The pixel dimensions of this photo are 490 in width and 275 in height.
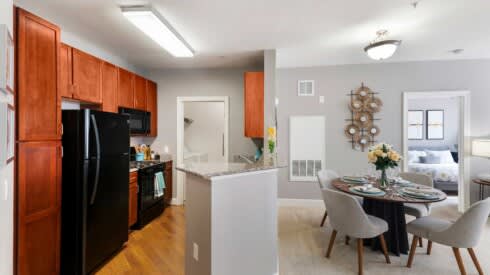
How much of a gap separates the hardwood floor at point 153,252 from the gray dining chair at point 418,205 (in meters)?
2.87

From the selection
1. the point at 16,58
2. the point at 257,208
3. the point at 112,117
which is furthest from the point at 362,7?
the point at 16,58

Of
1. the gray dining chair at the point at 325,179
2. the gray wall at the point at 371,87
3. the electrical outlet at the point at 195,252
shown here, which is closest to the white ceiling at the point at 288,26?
the gray wall at the point at 371,87

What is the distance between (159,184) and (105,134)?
159cm

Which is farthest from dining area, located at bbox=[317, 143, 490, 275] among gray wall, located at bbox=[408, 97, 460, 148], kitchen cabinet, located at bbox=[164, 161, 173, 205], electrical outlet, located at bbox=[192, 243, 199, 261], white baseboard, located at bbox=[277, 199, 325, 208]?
gray wall, located at bbox=[408, 97, 460, 148]

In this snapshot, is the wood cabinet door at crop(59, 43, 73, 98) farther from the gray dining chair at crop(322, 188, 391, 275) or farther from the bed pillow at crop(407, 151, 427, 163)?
the bed pillow at crop(407, 151, 427, 163)

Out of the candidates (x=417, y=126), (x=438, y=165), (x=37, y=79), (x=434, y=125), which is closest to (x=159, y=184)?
(x=37, y=79)

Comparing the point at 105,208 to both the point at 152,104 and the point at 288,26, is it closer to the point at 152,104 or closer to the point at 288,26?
the point at 152,104

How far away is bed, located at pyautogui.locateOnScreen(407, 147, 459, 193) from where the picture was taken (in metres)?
5.21

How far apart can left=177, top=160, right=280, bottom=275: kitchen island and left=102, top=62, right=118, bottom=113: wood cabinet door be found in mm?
1966

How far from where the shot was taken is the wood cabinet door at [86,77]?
2.83 meters

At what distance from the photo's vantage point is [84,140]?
2.30 metres

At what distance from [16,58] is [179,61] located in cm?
256

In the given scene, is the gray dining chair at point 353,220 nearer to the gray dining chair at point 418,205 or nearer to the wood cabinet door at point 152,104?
the gray dining chair at point 418,205

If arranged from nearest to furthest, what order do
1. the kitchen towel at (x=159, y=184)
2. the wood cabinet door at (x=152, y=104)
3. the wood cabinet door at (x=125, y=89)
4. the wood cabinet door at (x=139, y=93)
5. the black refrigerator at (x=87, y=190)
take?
the black refrigerator at (x=87, y=190) < the wood cabinet door at (x=125, y=89) < the kitchen towel at (x=159, y=184) < the wood cabinet door at (x=139, y=93) < the wood cabinet door at (x=152, y=104)
